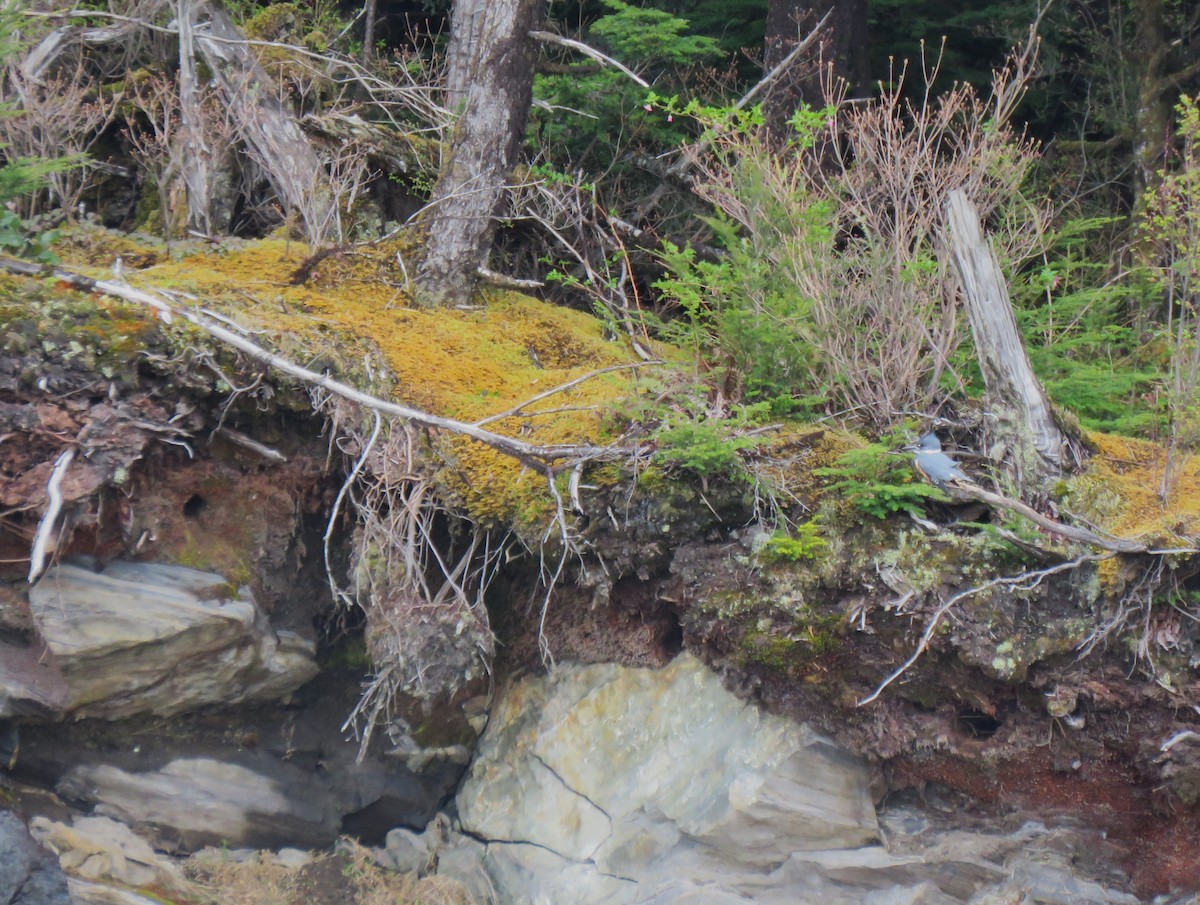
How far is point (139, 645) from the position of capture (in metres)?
4.38

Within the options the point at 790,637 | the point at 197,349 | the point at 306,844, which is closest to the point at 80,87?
the point at 197,349

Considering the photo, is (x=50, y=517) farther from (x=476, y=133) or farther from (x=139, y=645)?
(x=476, y=133)

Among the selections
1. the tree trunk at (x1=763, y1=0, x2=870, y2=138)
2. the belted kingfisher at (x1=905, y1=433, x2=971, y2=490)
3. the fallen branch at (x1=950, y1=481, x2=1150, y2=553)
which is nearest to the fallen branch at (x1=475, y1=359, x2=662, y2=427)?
the belted kingfisher at (x1=905, y1=433, x2=971, y2=490)

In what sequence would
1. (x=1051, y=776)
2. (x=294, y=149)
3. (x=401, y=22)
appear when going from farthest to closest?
(x=401, y=22), (x=294, y=149), (x=1051, y=776)

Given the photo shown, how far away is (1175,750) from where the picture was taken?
3711 millimetres

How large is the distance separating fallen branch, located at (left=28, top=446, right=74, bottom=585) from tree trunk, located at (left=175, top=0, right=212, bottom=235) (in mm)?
2299

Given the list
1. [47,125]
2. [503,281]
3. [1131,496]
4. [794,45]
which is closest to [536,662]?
[503,281]

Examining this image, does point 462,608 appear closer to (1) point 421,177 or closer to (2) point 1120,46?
(1) point 421,177

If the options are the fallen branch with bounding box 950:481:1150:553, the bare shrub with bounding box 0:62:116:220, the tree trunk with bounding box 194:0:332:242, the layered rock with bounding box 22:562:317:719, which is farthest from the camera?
the tree trunk with bounding box 194:0:332:242

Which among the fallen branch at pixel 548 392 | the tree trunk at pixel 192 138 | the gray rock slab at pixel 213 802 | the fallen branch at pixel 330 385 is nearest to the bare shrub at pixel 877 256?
the fallen branch at pixel 548 392

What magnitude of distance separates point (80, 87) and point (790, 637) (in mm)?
5926

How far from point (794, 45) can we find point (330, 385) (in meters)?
4.59

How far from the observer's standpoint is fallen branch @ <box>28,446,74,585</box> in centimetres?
386

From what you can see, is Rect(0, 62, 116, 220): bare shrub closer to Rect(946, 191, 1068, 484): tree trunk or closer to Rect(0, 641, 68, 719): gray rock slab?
Rect(0, 641, 68, 719): gray rock slab
